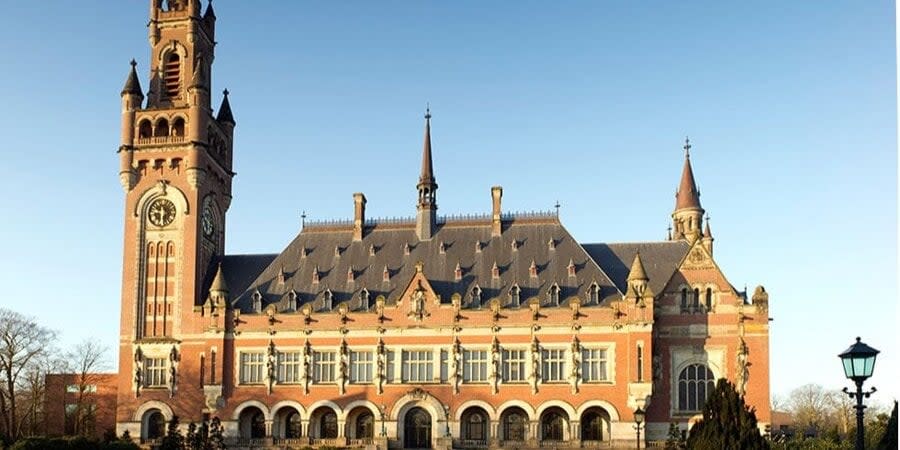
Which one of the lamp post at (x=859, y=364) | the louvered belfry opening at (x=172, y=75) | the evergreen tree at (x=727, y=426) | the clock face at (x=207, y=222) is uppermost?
the louvered belfry opening at (x=172, y=75)

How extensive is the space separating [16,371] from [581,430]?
153ft

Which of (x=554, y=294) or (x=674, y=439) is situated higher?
(x=554, y=294)

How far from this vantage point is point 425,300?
68.6 metres

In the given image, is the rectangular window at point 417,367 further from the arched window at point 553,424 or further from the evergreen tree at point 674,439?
the evergreen tree at point 674,439

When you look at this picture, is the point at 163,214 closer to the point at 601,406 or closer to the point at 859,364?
the point at 601,406

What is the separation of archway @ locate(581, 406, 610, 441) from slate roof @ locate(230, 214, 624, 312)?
7.65 metres

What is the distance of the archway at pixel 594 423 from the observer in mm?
65812

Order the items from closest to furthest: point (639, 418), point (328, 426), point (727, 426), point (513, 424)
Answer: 1. point (727, 426)
2. point (639, 418)
3. point (513, 424)
4. point (328, 426)

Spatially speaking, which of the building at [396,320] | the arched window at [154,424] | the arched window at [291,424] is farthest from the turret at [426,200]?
the arched window at [154,424]

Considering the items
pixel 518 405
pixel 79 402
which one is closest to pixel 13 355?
pixel 79 402

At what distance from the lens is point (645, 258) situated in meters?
71.4

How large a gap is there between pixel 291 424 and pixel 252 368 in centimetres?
510

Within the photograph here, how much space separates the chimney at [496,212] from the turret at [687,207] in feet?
57.4

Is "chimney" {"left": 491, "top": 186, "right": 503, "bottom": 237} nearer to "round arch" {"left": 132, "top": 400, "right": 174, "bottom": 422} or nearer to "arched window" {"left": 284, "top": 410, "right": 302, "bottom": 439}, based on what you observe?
"arched window" {"left": 284, "top": 410, "right": 302, "bottom": 439}
